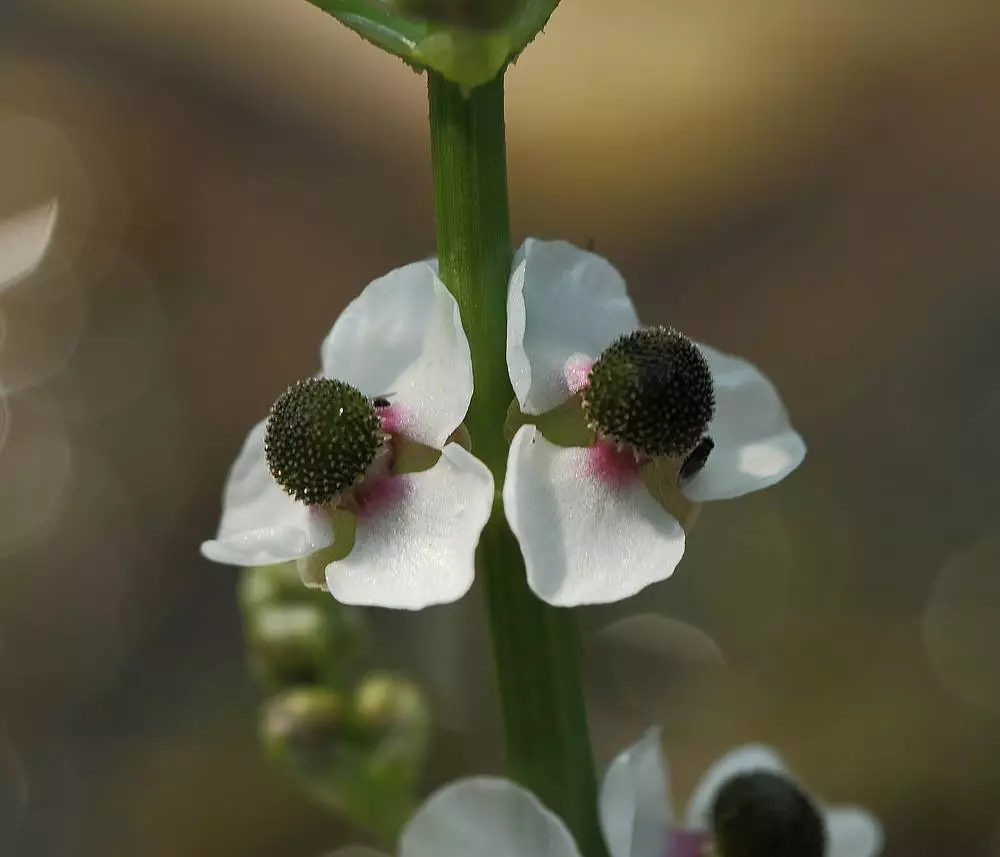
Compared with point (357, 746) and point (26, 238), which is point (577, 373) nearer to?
point (357, 746)

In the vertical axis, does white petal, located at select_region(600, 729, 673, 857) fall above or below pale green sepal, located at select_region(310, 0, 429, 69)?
below

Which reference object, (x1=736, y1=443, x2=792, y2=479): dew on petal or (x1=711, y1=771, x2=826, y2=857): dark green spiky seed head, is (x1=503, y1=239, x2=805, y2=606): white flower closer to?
(x1=736, y1=443, x2=792, y2=479): dew on petal


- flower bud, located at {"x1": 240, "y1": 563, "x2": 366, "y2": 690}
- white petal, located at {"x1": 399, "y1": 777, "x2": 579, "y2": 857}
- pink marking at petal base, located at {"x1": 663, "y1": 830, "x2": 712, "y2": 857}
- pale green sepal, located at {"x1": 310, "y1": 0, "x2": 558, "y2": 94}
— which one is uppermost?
pale green sepal, located at {"x1": 310, "y1": 0, "x2": 558, "y2": 94}

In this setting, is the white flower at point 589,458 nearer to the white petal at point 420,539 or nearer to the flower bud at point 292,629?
the white petal at point 420,539

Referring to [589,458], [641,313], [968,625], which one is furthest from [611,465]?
[641,313]

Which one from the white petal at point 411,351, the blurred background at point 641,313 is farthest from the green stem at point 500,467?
the blurred background at point 641,313

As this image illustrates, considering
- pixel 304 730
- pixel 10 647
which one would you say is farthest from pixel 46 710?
pixel 304 730

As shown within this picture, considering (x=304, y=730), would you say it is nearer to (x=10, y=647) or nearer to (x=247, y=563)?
(x=247, y=563)

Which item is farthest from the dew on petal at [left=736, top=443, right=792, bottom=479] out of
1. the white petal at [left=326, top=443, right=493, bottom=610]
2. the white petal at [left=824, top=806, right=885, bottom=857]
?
the white petal at [left=824, top=806, right=885, bottom=857]
